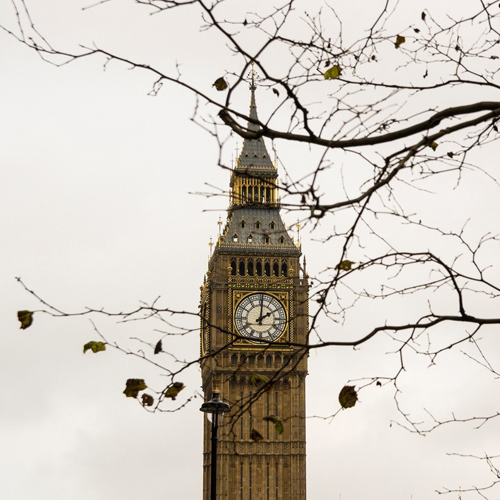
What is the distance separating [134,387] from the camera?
39.1ft

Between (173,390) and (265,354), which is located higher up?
(265,354)

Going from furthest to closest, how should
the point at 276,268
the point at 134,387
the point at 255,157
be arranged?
the point at 255,157, the point at 276,268, the point at 134,387

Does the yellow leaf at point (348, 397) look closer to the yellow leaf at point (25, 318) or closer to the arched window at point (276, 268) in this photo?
the yellow leaf at point (25, 318)

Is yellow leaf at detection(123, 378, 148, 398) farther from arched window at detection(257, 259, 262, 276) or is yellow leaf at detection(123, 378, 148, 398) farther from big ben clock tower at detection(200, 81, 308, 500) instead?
arched window at detection(257, 259, 262, 276)

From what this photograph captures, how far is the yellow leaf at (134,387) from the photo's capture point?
11859mm

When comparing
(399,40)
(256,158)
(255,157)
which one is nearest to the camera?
(399,40)

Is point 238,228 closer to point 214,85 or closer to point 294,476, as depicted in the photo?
point 294,476

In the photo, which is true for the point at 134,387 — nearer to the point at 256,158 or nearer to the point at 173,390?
the point at 173,390

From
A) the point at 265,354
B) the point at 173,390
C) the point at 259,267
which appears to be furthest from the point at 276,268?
the point at 173,390

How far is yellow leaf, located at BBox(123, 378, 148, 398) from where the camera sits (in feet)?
38.9

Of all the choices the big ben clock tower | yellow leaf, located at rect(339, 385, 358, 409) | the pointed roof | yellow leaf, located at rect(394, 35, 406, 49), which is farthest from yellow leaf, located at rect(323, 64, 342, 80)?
the pointed roof

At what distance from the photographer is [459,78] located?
13336 millimetres

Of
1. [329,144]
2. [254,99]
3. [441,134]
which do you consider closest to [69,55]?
[329,144]

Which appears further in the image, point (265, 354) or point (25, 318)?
point (265, 354)
